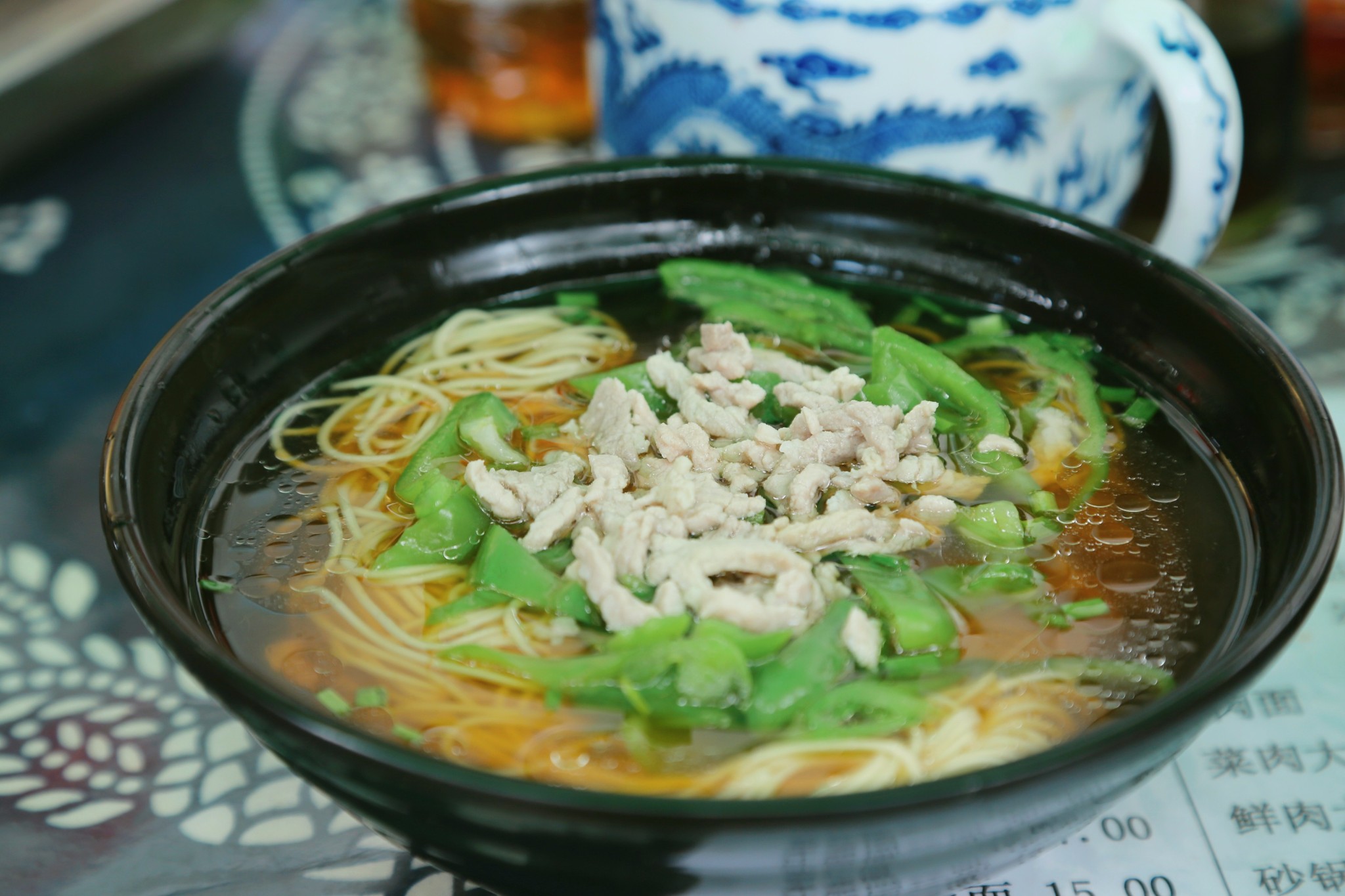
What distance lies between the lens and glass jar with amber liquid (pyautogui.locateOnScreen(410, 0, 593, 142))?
3.15 meters

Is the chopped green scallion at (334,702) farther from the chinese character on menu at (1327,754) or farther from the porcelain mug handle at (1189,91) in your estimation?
the porcelain mug handle at (1189,91)

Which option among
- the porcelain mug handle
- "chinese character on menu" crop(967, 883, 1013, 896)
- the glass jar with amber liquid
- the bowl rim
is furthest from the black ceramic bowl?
the glass jar with amber liquid

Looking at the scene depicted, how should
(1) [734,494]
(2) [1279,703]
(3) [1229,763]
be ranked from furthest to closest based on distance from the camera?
(2) [1279,703] → (3) [1229,763] → (1) [734,494]

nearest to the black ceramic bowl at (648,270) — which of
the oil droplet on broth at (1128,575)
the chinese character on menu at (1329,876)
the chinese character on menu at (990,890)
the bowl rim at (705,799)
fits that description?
the bowl rim at (705,799)

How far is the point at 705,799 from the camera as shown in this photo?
1.05 meters

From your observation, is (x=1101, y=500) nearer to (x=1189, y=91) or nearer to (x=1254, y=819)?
(x=1254, y=819)

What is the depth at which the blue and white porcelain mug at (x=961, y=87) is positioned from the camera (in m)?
2.24

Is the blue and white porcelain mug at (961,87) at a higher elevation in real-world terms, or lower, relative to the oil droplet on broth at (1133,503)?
higher

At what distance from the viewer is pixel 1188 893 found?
1.55 meters

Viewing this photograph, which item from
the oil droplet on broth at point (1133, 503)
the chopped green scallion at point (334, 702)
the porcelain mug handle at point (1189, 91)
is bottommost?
the oil droplet on broth at point (1133, 503)

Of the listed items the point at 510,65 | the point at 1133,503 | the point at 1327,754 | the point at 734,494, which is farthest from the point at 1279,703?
the point at 510,65

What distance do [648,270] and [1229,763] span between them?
49.7 inches

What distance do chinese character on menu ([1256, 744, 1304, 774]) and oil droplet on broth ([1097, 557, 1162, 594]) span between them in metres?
0.41

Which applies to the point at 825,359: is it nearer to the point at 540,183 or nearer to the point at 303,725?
the point at 540,183
